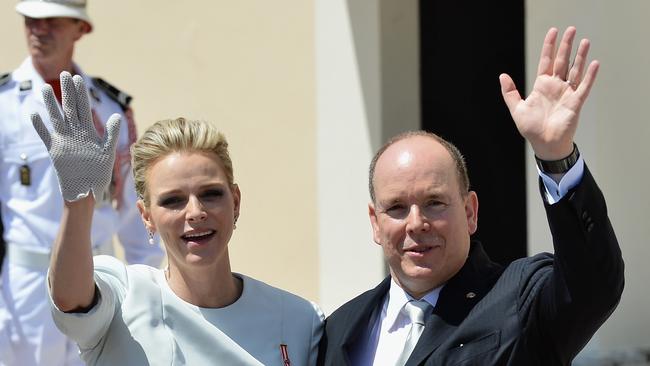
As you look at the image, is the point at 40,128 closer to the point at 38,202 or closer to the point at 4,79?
the point at 38,202

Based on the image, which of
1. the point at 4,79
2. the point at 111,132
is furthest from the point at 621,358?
the point at 111,132

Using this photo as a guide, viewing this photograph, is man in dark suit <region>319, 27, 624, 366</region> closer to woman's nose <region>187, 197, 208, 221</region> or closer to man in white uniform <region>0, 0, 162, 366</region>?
woman's nose <region>187, 197, 208, 221</region>

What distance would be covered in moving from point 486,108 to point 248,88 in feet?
3.80

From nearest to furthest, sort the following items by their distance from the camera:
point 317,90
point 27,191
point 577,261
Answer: point 577,261 → point 27,191 → point 317,90

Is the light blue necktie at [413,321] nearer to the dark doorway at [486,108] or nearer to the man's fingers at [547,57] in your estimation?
the man's fingers at [547,57]

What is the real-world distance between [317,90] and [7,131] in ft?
5.99

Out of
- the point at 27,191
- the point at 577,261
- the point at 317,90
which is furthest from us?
the point at 317,90

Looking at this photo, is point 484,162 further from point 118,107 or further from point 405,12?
point 118,107

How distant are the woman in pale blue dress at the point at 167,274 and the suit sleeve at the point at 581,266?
0.74 meters

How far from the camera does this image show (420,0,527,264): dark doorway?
22.5ft

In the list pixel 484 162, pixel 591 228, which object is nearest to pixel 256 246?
pixel 484 162

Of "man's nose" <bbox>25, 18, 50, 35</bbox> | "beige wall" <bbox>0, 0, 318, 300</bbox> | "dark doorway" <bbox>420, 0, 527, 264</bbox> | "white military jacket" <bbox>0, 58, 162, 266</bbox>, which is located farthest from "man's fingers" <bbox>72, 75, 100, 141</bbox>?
"dark doorway" <bbox>420, 0, 527, 264</bbox>

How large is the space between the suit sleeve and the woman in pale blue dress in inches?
29.1

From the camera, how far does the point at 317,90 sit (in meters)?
6.57
